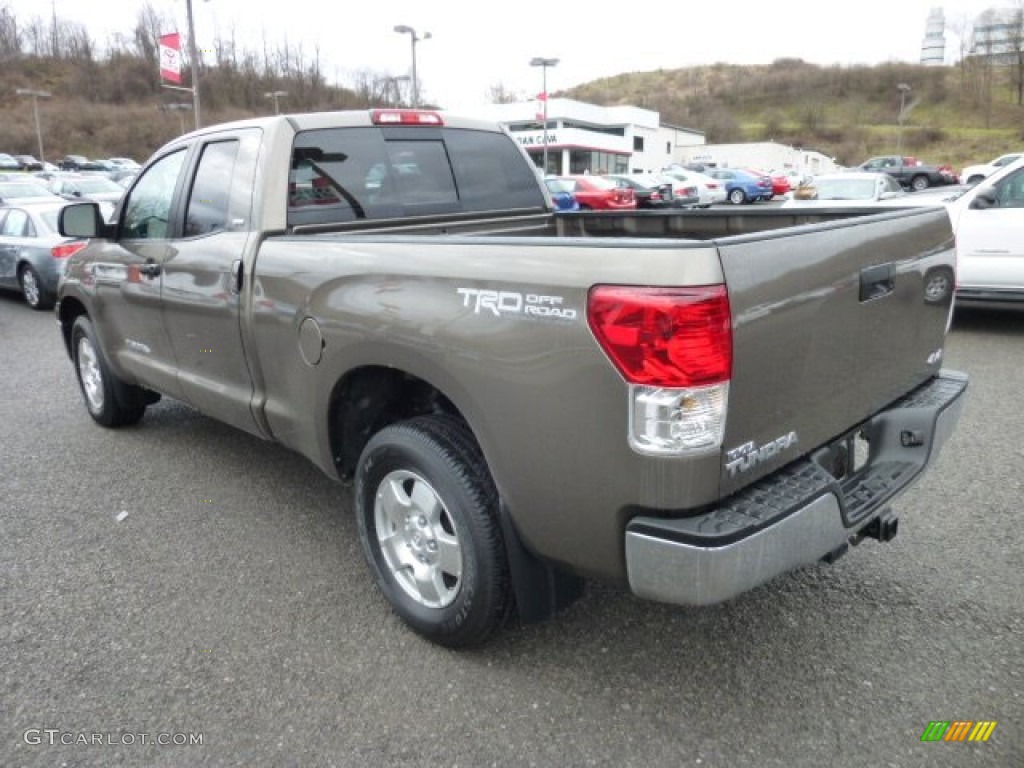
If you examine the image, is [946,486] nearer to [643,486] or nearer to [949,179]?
[643,486]

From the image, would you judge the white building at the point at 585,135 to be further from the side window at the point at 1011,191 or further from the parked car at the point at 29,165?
the side window at the point at 1011,191

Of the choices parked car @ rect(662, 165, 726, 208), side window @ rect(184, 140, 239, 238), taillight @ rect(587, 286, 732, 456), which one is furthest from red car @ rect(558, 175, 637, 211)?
taillight @ rect(587, 286, 732, 456)

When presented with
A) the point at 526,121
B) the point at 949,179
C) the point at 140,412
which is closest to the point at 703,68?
the point at 526,121

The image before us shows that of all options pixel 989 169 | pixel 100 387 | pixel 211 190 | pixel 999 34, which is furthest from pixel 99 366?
pixel 999 34

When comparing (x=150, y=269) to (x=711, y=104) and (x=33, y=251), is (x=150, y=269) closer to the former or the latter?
(x=33, y=251)

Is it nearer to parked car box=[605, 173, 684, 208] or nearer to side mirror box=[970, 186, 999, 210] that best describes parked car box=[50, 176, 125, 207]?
parked car box=[605, 173, 684, 208]

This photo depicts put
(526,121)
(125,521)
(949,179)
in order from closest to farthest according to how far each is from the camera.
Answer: (125,521)
(949,179)
(526,121)

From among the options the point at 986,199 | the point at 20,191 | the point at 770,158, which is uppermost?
the point at 770,158

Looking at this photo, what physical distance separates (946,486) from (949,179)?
155 ft

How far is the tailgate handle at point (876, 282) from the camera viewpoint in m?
2.54

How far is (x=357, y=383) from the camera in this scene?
3.17 metres

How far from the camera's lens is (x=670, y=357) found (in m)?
2.01

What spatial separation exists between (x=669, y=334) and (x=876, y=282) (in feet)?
3.38

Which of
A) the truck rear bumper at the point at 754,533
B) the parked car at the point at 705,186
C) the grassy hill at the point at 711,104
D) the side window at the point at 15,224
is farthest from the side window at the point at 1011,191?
the grassy hill at the point at 711,104
